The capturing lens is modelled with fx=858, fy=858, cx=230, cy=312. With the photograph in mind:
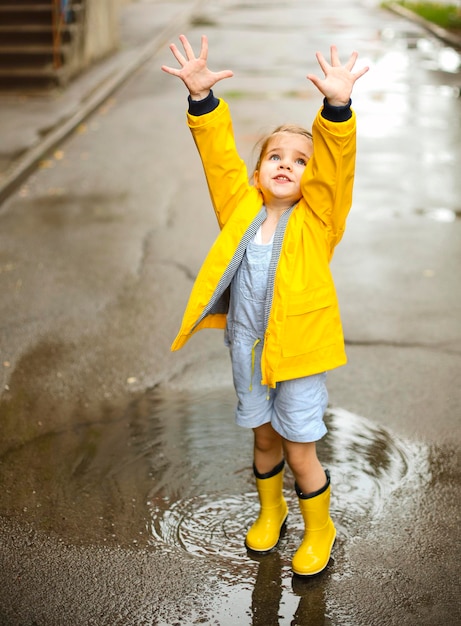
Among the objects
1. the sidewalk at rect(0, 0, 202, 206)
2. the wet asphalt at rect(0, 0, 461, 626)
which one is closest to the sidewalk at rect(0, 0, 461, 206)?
the sidewalk at rect(0, 0, 202, 206)

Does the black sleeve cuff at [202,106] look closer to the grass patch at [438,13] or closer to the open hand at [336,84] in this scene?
the open hand at [336,84]

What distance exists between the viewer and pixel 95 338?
Answer: 538 cm

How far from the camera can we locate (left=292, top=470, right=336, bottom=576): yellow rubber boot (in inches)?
126

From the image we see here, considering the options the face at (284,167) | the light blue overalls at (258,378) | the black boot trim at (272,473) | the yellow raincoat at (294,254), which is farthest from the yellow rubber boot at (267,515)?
the face at (284,167)

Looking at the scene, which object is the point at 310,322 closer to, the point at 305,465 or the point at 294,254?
the point at 294,254

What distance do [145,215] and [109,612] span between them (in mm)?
5292

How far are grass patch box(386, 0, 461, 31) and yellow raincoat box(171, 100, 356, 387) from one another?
19478mm

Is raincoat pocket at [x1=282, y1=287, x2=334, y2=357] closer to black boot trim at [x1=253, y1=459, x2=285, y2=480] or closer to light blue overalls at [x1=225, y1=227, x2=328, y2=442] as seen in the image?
light blue overalls at [x1=225, y1=227, x2=328, y2=442]

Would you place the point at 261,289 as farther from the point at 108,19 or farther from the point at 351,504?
the point at 108,19

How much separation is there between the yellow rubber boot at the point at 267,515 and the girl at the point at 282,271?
157 millimetres

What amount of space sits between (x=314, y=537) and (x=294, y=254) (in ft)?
3.58

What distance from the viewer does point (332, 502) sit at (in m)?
3.70

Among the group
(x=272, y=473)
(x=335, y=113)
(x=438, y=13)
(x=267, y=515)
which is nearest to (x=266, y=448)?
(x=272, y=473)

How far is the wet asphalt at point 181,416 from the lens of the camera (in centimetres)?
315
